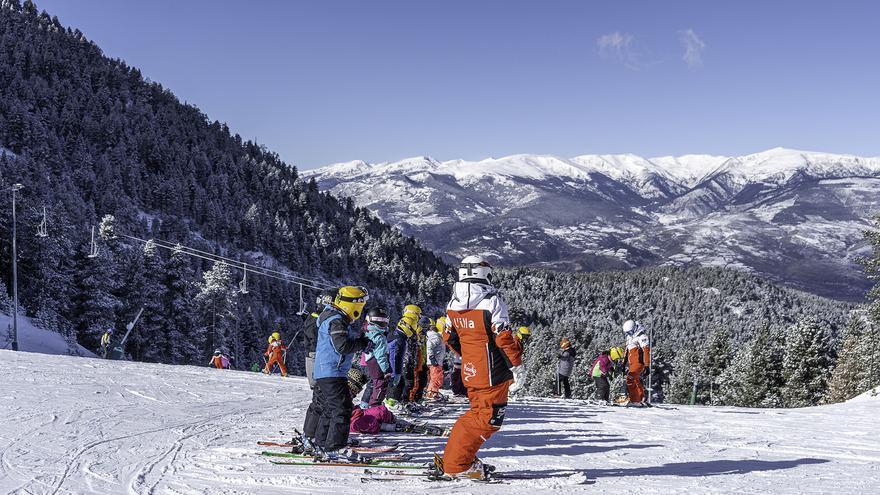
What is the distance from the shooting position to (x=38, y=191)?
63.8 meters

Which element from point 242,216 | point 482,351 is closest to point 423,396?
point 482,351

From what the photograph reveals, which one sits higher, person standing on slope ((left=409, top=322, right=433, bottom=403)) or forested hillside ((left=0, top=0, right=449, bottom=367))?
forested hillside ((left=0, top=0, right=449, bottom=367))

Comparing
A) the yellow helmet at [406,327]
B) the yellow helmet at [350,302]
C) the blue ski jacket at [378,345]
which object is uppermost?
the yellow helmet at [350,302]

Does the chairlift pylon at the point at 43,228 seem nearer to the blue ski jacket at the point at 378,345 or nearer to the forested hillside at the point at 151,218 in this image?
the forested hillside at the point at 151,218

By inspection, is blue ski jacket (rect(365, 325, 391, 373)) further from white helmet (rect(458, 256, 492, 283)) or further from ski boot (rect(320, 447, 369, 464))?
white helmet (rect(458, 256, 492, 283))

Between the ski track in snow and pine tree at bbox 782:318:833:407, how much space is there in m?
30.9

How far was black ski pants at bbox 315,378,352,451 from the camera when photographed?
7.56m

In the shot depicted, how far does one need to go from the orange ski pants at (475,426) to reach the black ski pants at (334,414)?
4.98ft

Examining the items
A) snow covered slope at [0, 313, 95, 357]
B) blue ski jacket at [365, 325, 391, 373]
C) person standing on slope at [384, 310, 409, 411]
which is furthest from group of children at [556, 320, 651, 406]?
snow covered slope at [0, 313, 95, 357]

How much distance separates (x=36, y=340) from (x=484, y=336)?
3754 centimetres

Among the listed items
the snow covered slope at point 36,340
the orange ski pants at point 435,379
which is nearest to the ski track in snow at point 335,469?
the orange ski pants at point 435,379

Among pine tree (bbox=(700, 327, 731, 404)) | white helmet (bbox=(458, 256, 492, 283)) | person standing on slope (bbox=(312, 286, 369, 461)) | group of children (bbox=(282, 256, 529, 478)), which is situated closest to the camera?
group of children (bbox=(282, 256, 529, 478))

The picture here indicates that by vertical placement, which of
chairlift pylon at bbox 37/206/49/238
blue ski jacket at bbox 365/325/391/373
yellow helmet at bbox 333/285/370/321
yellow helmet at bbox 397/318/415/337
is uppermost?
chairlift pylon at bbox 37/206/49/238

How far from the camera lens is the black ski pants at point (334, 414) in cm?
756
